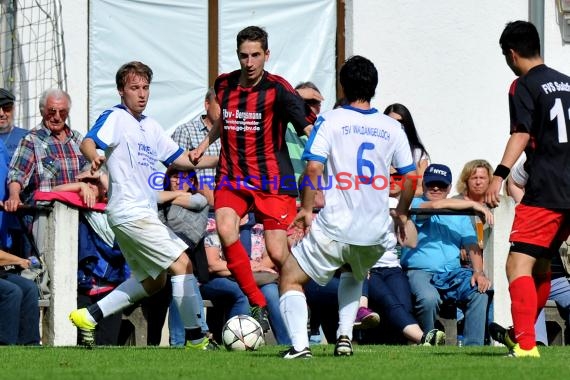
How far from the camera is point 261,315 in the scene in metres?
11.4

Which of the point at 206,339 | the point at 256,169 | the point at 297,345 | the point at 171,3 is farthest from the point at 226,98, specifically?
the point at 171,3

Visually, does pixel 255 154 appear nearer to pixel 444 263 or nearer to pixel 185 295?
pixel 185 295

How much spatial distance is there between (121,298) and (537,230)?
353cm

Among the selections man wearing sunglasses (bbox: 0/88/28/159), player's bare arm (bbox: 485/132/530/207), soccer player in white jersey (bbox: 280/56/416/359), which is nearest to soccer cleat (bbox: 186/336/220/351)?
soccer player in white jersey (bbox: 280/56/416/359)

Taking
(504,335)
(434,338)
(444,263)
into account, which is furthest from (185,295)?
(444,263)

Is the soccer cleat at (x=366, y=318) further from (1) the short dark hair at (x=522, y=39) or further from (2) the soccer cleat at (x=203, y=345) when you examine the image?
(1) the short dark hair at (x=522, y=39)

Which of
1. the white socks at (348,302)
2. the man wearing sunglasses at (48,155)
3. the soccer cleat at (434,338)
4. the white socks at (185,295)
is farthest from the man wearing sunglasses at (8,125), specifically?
the white socks at (348,302)

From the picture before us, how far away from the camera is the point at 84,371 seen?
29.8ft

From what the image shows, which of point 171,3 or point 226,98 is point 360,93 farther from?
point 171,3

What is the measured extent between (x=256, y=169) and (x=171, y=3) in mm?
4576

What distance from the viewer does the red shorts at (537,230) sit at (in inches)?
376

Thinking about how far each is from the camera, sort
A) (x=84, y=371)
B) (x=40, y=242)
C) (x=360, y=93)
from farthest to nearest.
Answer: (x=40, y=242), (x=360, y=93), (x=84, y=371)

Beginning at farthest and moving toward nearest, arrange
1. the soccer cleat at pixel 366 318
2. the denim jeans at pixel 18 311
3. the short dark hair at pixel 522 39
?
the soccer cleat at pixel 366 318, the denim jeans at pixel 18 311, the short dark hair at pixel 522 39

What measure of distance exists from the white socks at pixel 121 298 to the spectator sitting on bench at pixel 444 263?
2678mm
